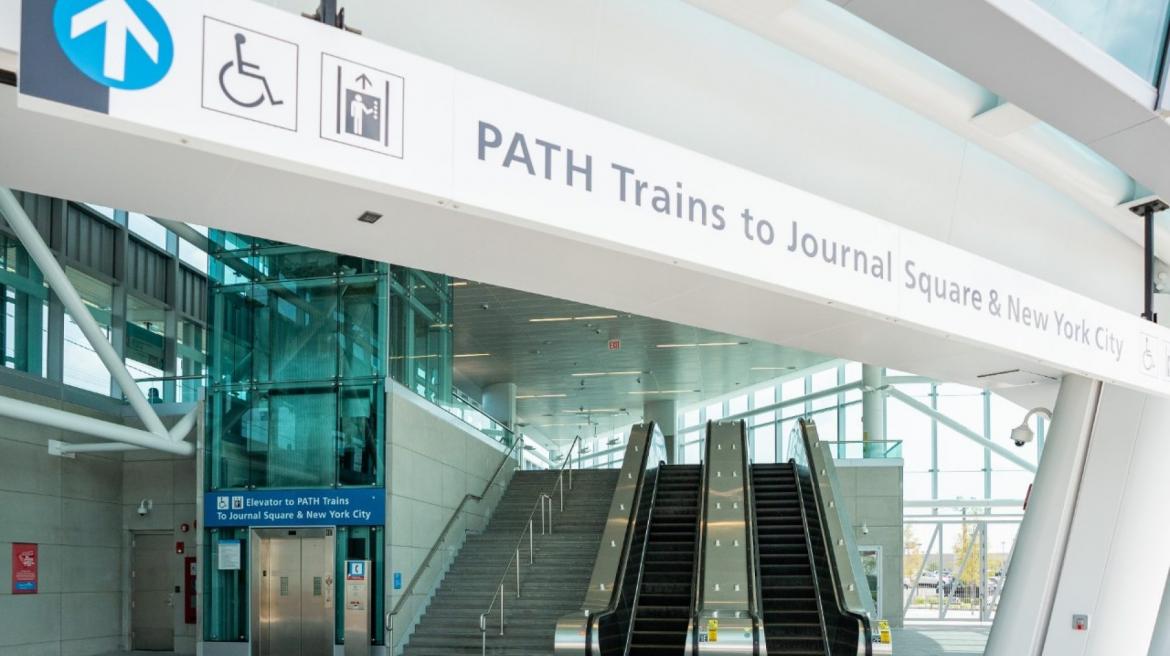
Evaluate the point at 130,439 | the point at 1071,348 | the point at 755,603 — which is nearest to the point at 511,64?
the point at 1071,348

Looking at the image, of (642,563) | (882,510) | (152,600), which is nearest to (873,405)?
(882,510)

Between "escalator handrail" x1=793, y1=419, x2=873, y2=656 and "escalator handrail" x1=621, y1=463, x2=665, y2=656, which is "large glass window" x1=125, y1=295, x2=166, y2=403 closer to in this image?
"escalator handrail" x1=621, y1=463, x2=665, y2=656

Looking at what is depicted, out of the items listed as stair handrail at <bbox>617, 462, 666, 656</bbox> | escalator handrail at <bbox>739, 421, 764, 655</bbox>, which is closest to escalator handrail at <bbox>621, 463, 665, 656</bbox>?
stair handrail at <bbox>617, 462, 666, 656</bbox>

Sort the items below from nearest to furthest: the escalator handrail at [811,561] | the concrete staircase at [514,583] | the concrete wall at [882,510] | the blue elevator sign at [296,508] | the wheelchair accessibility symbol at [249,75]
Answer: the wheelchair accessibility symbol at [249,75], the escalator handrail at [811,561], the concrete staircase at [514,583], the blue elevator sign at [296,508], the concrete wall at [882,510]

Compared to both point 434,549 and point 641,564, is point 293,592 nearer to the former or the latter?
point 434,549

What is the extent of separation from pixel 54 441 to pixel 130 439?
2.06m

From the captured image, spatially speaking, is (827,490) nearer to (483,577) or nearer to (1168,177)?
(483,577)

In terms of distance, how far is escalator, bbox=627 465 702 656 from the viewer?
13.9 m

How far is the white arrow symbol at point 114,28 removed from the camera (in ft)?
8.01

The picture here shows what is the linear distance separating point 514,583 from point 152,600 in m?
5.84

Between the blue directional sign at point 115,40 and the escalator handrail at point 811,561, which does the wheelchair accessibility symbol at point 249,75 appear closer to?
the blue directional sign at point 115,40

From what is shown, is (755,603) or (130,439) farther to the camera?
(130,439)

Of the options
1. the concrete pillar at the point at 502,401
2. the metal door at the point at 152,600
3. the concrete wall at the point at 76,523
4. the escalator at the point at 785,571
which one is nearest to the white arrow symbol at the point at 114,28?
the escalator at the point at 785,571

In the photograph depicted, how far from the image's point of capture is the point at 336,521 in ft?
50.2
